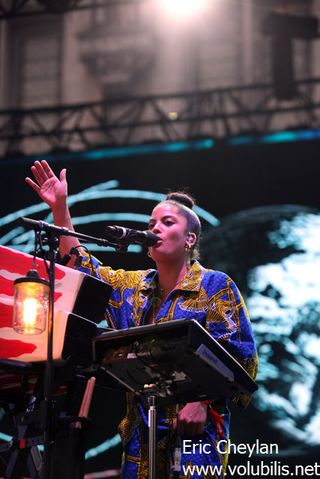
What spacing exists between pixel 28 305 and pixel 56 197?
79cm

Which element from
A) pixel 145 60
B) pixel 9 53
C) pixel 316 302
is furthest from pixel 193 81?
pixel 316 302

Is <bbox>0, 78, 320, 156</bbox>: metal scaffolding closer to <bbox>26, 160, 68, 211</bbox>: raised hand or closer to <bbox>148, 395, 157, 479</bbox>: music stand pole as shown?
<bbox>26, 160, 68, 211</bbox>: raised hand

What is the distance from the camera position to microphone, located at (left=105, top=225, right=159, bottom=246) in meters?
2.79

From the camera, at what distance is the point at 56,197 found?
3152 millimetres

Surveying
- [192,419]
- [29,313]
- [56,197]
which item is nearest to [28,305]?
[29,313]

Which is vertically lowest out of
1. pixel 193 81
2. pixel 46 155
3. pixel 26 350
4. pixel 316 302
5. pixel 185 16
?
pixel 316 302

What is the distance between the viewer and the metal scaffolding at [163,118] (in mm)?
6410

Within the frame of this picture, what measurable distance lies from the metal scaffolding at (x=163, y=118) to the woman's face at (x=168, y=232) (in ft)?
9.88

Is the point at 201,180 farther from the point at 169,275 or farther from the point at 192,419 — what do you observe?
the point at 192,419

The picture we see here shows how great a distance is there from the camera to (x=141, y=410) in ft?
9.41

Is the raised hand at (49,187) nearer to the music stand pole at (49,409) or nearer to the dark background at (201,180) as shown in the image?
the music stand pole at (49,409)

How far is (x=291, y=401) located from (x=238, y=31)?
419 cm

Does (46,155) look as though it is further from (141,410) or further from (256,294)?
(141,410)

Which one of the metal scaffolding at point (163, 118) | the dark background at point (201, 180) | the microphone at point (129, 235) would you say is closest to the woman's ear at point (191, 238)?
the microphone at point (129, 235)
